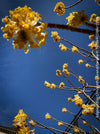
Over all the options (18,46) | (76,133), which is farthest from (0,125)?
(18,46)

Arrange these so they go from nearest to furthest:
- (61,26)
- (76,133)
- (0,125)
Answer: (61,26) < (76,133) < (0,125)

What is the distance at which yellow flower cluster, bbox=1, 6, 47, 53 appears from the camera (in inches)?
13.3

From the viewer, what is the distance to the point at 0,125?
446 cm

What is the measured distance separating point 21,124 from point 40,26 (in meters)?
0.51

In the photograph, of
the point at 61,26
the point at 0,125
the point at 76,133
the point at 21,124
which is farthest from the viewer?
the point at 0,125

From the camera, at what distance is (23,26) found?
35 centimetres

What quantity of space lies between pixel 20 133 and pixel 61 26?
1.90ft

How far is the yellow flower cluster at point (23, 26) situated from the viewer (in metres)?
0.34

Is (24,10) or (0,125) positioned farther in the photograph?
(0,125)

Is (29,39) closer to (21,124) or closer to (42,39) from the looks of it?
(42,39)

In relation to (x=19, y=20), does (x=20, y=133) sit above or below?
below

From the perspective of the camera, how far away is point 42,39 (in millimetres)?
364

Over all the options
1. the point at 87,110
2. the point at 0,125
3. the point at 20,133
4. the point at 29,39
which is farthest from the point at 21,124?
the point at 0,125

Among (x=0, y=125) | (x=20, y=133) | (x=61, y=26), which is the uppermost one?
(x=0, y=125)
